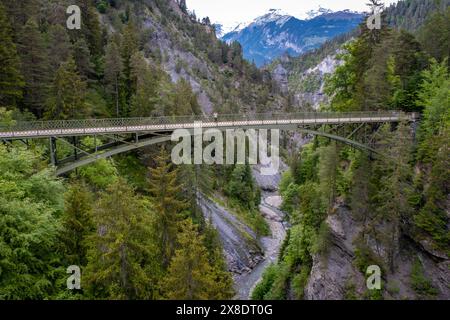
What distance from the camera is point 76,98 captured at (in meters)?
36.7

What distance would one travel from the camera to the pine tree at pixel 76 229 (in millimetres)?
18672

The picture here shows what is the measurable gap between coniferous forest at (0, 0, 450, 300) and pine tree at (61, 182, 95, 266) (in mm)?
71

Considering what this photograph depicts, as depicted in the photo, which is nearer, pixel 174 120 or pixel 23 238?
pixel 23 238

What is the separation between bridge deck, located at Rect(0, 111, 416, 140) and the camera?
2684 cm

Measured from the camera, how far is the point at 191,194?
103ft

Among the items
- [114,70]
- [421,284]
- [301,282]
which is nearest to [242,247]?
[301,282]

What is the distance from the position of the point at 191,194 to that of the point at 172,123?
610cm

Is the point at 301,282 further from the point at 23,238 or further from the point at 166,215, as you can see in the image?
the point at 23,238

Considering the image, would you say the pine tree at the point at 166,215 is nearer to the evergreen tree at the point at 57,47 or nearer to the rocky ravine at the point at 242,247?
the rocky ravine at the point at 242,247

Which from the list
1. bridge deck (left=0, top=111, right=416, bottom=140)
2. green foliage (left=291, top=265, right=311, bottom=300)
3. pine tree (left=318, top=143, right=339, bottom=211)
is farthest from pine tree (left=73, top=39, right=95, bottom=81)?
green foliage (left=291, top=265, right=311, bottom=300)
